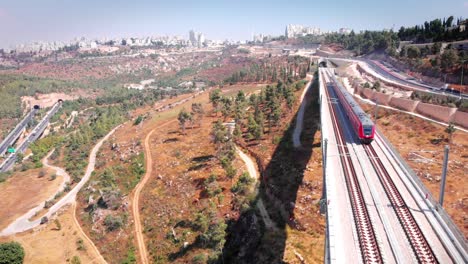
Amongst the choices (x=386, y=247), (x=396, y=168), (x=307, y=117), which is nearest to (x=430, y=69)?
(x=307, y=117)

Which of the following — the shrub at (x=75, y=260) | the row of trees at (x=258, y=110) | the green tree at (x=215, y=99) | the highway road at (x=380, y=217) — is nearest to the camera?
the highway road at (x=380, y=217)

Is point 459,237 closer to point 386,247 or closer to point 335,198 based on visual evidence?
point 386,247

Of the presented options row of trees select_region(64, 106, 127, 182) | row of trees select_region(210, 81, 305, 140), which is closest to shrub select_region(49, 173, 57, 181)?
row of trees select_region(64, 106, 127, 182)

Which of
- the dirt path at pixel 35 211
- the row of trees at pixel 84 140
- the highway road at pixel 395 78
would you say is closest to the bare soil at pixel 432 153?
the highway road at pixel 395 78

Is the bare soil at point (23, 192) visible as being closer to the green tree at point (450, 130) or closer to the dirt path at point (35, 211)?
the dirt path at point (35, 211)

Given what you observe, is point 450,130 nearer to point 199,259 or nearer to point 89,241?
point 199,259

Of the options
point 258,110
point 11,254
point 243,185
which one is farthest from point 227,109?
point 11,254
